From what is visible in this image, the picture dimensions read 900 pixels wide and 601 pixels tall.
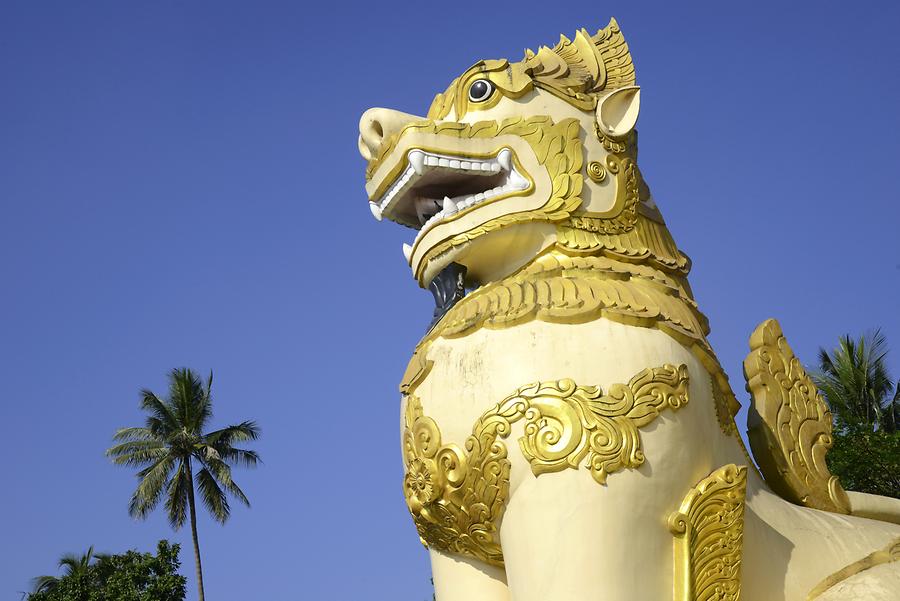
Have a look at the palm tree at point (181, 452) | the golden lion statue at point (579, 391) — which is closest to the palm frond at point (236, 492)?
the palm tree at point (181, 452)

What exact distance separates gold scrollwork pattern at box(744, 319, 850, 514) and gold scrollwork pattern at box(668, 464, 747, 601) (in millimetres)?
985

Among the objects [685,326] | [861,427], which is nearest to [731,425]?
[685,326]

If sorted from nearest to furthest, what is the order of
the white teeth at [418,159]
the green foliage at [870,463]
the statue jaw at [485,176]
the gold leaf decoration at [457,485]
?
1. the gold leaf decoration at [457,485]
2. the statue jaw at [485,176]
3. the white teeth at [418,159]
4. the green foliage at [870,463]

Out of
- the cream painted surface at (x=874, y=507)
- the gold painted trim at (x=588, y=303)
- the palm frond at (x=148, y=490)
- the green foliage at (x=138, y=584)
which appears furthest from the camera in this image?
the palm frond at (x=148, y=490)

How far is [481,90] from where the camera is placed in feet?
18.0

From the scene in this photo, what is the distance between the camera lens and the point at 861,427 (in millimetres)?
14930

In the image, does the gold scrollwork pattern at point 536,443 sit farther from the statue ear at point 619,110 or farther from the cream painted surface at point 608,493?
the statue ear at point 619,110

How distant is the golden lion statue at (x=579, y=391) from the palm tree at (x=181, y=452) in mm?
15150

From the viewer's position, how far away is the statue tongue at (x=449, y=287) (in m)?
5.40

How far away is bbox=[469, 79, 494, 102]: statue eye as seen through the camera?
215 inches

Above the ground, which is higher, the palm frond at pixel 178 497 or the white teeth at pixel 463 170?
the palm frond at pixel 178 497

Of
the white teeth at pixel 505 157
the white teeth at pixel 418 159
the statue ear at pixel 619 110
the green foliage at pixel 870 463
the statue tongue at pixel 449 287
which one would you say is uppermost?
the green foliage at pixel 870 463

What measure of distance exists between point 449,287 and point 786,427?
1895 millimetres

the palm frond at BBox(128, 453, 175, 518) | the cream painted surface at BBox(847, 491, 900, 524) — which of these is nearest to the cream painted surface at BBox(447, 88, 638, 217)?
the cream painted surface at BBox(847, 491, 900, 524)
